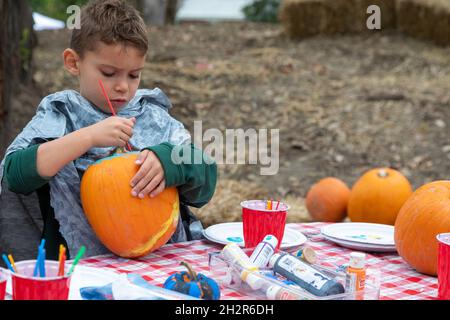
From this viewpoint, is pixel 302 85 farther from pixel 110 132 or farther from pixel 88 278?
pixel 88 278

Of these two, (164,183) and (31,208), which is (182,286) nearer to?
(164,183)

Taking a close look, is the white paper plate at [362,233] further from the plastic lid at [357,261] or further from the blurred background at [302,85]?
the blurred background at [302,85]

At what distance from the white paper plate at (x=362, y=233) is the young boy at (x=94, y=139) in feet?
1.43

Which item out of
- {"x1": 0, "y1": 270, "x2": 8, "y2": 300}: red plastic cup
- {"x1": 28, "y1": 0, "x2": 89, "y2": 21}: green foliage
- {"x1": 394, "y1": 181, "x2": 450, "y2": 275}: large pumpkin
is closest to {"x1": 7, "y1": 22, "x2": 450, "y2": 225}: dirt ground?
{"x1": 394, "y1": 181, "x2": 450, "y2": 275}: large pumpkin

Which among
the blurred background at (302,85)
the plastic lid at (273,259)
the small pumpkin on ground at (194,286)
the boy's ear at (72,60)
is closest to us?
the small pumpkin on ground at (194,286)

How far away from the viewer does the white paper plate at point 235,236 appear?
218 cm

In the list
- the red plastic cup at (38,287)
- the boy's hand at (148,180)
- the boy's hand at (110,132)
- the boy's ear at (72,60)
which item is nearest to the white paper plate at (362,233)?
the boy's hand at (148,180)

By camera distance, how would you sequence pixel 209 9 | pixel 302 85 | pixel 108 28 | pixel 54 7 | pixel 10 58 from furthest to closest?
pixel 209 9 < pixel 54 7 < pixel 302 85 < pixel 10 58 < pixel 108 28

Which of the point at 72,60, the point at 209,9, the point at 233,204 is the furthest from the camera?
the point at 209,9

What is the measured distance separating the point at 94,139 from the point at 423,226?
0.94 m

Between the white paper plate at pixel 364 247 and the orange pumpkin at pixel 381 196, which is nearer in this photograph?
the white paper plate at pixel 364 247

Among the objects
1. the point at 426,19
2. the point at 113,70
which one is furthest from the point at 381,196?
the point at 426,19

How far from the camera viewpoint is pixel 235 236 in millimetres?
2305

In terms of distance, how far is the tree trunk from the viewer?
165 inches
